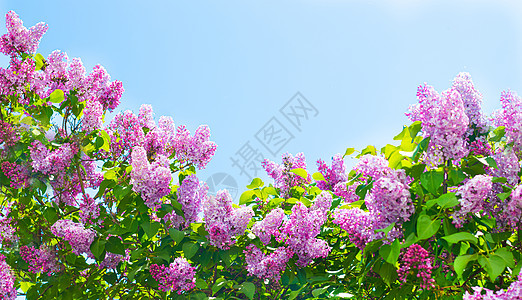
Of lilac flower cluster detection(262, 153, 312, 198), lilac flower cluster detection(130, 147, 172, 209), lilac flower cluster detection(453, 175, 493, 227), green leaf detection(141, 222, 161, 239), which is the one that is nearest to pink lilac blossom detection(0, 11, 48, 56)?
lilac flower cluster detection(130, 147, 172, 209)

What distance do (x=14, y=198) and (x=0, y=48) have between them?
1.65 m

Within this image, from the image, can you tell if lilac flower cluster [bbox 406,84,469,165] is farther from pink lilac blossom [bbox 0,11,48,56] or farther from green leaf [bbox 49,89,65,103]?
pink lilac blossom [bbox 0,11,48,56]

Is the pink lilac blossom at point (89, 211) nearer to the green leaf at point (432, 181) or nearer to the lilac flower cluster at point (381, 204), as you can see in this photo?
the lilac flower cluster at point (381, 204)

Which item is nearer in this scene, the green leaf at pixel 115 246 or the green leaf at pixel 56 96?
the green leaf at pixel 115 246

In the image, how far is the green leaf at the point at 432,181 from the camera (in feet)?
A: 9.78

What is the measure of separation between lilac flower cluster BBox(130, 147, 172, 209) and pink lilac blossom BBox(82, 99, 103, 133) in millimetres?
1006

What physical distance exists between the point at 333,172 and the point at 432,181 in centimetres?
238

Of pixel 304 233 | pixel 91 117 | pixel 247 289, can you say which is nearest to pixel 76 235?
pixel 91 117

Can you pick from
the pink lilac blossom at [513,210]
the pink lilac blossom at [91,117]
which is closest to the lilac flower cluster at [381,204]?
the pink lilac blossom at [513,210]

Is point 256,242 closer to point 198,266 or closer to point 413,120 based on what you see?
point 198,266

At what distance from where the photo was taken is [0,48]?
16.6ft

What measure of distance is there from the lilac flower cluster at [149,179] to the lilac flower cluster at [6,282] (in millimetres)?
1789

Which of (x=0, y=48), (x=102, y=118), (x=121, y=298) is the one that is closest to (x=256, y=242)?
(x=121, y=298)

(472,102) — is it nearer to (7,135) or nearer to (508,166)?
(508,166)
